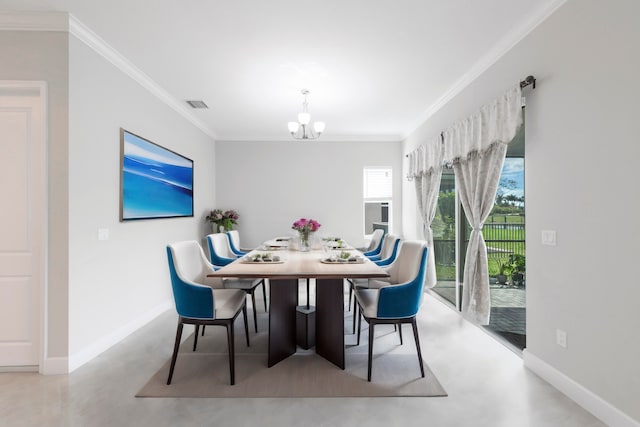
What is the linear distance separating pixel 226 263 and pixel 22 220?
1890 mm

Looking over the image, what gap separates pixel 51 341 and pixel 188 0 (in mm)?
2731

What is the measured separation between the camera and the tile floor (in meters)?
1.93

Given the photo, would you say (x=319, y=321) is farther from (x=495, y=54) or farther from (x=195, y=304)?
(x=495, y=54)

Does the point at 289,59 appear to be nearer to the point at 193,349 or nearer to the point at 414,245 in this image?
the point at 414,245

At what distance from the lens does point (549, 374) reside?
2.36 metres

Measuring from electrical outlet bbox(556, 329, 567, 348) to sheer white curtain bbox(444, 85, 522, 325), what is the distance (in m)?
0.79

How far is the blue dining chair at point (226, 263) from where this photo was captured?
3.36 metres

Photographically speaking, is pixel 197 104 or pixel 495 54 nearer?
pixel 495 54

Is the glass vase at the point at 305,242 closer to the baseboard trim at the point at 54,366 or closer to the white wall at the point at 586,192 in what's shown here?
the white wall at the point at 586,192

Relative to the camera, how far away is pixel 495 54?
3.04 m

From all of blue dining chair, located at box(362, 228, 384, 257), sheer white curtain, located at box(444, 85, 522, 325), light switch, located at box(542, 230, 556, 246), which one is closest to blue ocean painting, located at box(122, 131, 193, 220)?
blue dining chair, located at box(362, 228, 384, 257)

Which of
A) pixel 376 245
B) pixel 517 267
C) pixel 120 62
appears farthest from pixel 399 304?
pixel 120 62

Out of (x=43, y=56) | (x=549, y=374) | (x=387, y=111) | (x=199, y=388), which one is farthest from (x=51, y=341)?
(x=387, y=111)

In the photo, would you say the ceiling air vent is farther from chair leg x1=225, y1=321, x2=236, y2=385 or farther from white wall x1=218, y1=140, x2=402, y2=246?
chair leg x1=225, y1=321, x2=236, y2=385
